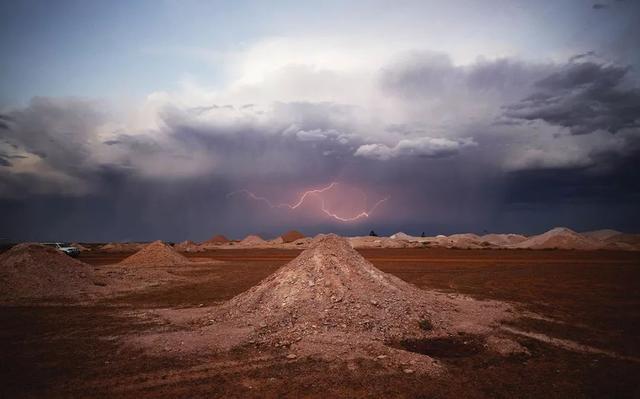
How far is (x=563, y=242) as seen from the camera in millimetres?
59469

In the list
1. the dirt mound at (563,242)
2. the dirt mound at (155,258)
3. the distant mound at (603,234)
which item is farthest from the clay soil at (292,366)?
the distant mound at (603,234)

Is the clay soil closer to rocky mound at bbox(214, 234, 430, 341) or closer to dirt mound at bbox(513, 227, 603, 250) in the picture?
rocky mound at bbox(214, 234, 430, 341)

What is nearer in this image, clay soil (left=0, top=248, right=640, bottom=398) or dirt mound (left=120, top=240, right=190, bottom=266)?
clay soil (left=0, top=248, right=640, bottom=398)

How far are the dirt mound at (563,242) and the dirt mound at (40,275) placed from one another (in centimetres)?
6332

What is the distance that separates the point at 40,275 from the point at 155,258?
710 inches

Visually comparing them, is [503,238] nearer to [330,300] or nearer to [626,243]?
[626,243]

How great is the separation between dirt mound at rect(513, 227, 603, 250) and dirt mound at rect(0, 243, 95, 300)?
6332 cm

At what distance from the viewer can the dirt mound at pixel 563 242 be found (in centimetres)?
5735

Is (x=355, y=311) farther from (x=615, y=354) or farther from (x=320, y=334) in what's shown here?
(x=615, y=354)

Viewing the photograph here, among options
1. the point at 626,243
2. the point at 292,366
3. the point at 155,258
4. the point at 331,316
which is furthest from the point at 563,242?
the point at 292,366

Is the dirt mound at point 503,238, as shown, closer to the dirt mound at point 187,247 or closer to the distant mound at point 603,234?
the distant mound at point 603,234

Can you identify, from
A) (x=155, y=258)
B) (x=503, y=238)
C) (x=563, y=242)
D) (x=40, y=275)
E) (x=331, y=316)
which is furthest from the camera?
(x=503, y=238)

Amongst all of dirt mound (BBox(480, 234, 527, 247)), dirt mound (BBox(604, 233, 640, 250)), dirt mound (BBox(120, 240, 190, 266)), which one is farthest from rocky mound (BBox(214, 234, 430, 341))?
dirt mound (BBox(480, 234, 527, 247))

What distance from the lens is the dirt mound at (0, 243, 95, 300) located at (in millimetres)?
18781
